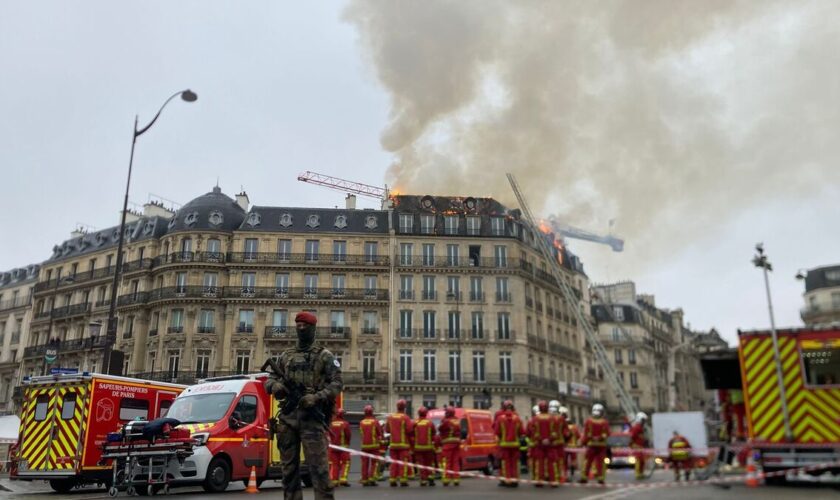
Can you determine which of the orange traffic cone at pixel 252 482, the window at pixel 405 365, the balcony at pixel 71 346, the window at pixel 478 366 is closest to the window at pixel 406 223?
the window at pixel 405 365

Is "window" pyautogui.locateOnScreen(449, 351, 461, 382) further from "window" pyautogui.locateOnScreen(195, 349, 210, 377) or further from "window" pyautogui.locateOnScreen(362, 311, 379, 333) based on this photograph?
"window" pyautogui.locateOnScreen(195, 349, 210, 377)

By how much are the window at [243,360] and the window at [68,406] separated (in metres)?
33.1

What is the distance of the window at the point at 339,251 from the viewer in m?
50.5

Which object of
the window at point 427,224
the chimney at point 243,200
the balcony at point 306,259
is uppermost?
the chimney at point 243,200

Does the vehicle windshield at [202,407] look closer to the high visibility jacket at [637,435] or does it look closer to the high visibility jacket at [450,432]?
the high visibility jacket at [450,432]

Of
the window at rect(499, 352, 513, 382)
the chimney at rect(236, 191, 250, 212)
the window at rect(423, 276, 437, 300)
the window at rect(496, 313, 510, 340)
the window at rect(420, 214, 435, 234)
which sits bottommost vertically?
the window at rect(499, 352, 513, 382)

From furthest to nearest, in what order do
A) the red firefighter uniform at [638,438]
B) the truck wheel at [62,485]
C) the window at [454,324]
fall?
the window at [454,324]
the truck wheel at [62,485]
the red firefighter uniform at [638,438]

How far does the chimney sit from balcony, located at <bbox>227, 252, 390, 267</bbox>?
701 centimetres

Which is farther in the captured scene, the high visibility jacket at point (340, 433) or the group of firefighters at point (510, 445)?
the high visibility jacket at point (340, 433)

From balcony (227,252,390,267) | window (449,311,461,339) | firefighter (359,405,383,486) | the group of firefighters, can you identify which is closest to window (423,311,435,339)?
window (449,311,461,339)

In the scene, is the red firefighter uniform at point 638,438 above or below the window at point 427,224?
below

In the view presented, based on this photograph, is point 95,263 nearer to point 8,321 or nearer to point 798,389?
point 8,321

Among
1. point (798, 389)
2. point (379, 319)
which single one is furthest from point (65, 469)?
point (379, 319)

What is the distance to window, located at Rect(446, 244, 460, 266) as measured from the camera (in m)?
50.7
